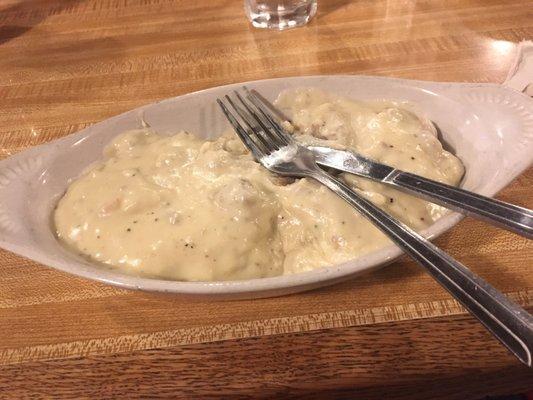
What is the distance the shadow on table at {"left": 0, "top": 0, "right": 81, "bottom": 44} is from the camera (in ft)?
6.24

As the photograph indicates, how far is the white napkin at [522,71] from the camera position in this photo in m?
1.18

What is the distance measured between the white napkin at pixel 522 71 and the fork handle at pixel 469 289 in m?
0.66

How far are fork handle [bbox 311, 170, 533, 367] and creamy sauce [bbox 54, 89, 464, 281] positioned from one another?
0.04 metres

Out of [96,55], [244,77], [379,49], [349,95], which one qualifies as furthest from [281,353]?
[96,55]

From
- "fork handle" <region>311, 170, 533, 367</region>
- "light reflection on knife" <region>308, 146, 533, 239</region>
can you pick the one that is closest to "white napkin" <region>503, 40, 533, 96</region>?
"light reflection on knife" <region>308, 146, 533, 239</region>

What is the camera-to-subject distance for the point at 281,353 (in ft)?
2.41

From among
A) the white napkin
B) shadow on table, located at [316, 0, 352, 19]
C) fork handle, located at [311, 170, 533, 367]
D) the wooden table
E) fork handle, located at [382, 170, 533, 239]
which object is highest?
fork handle, located at [382, 170, 533, 239]

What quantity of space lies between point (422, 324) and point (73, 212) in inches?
23.9

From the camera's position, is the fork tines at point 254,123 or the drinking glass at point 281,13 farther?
the drinking glass at point 281,13

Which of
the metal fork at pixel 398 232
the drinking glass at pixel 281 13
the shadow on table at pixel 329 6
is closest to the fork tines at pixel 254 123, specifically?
the metal fork at pixel 398 232

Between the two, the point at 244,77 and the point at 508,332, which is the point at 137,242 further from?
the point at 244,77

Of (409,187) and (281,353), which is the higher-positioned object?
(409,187)

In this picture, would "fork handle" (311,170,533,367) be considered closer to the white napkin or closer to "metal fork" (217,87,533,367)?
"metal fork" (217,87,533,367)

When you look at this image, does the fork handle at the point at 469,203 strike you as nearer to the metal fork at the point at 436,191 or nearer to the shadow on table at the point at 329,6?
the metal fork at the point at 436,191
